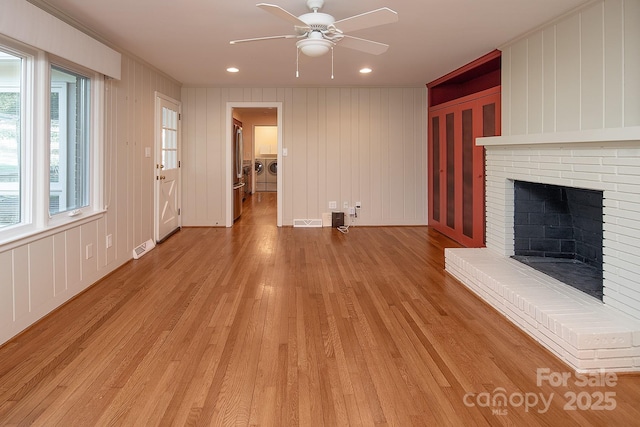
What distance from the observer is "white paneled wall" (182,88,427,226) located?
7.04 meters

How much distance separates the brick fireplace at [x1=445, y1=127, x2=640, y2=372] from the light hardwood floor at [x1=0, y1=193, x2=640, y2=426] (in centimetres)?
14

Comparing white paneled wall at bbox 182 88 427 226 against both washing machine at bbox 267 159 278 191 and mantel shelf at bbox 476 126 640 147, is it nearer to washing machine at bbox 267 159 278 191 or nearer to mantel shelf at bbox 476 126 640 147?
mantel shelf at bbox 476 126 640 147

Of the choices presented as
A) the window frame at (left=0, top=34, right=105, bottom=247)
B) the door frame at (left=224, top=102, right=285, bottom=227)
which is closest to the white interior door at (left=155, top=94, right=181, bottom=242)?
the door frame at (left=224, top=102, right=285, bottom=227)

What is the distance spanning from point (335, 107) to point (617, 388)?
5733 mm

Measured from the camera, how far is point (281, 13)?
263 centimetres

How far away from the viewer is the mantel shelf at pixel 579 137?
244cm

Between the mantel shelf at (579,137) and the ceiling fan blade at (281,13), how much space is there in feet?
6.53

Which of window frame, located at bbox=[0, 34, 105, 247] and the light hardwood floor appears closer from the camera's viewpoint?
the light hardwood floor

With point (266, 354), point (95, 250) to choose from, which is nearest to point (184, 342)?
point (266, 354)

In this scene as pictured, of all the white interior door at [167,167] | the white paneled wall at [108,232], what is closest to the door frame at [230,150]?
the white interior door at [167,167]

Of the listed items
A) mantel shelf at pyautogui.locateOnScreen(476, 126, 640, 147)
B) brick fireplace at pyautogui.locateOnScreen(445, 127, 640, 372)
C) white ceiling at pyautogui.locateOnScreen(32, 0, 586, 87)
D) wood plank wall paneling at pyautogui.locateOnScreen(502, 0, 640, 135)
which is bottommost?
brick fireplace at pyautogui.locateOnScreen(445, 127, 640, 372)

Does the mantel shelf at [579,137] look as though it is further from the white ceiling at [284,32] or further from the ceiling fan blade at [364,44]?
the ceiling fan blade at [364,44]

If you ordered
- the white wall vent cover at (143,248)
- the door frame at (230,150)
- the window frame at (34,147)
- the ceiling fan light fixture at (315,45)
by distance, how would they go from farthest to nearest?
the door frame at (230,150), the white wall vent cover at (143,248), the ceiling fan light fixture at (315,45), the window frame at (34,147)

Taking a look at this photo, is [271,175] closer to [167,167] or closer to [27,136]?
[167,167]
